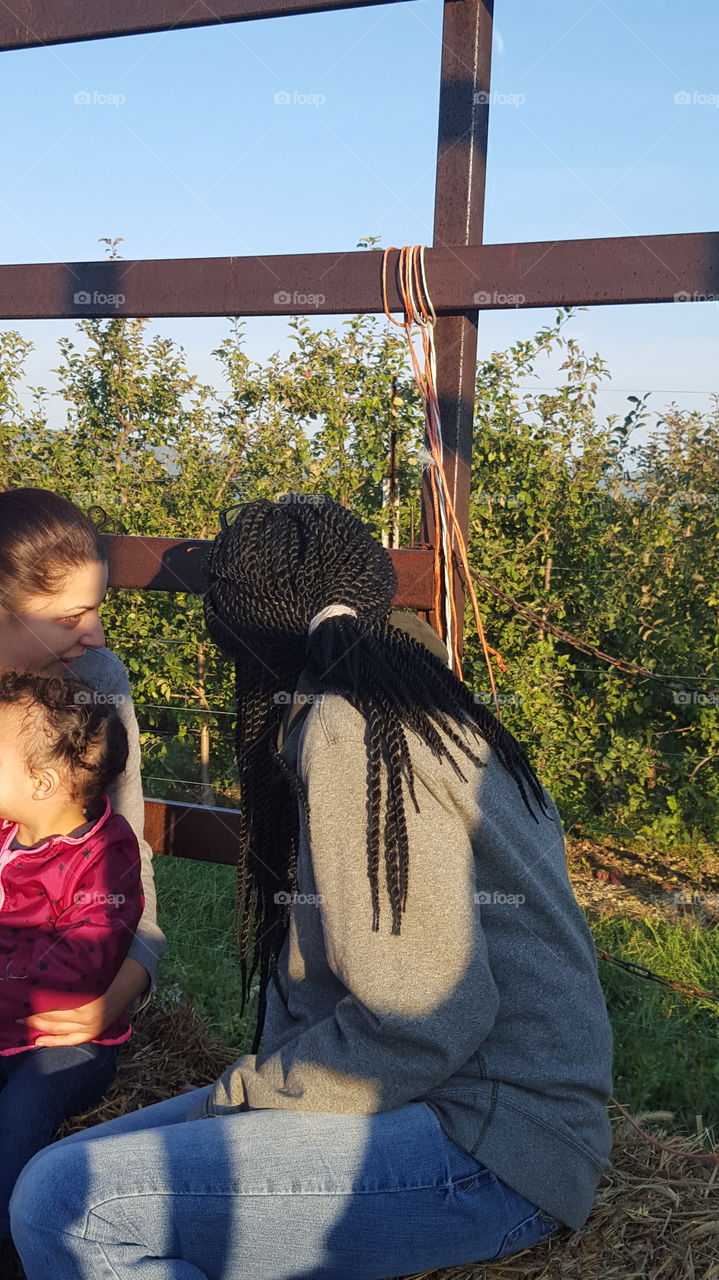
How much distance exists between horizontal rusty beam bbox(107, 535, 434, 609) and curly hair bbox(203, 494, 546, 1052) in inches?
12.6

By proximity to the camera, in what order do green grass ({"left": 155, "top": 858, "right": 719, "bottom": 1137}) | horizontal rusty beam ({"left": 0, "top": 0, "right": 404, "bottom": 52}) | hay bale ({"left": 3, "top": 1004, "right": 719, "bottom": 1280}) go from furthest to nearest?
1. green grass ({"left": 155, "top": 858, "right": 719, "bottom": 1137})
2. horizontal rusty beam ({"left": 0, "top": 0, "right": 404, "bottom": 52})
3. hay bale ({"left": 3, "top": 1004, "right": 719, "bottom": 1280})

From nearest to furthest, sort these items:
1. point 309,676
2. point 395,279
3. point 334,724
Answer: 1. point 334,724
2. point 309,676
3. point 395,279

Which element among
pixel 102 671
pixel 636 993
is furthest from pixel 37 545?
pixel 636 993

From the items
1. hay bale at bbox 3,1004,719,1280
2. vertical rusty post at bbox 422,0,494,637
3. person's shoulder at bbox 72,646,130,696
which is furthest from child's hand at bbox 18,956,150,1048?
vertical rusty post at bbox 422,0,494,637

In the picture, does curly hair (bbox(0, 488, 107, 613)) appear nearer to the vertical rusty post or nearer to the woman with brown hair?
the woman with brown hair

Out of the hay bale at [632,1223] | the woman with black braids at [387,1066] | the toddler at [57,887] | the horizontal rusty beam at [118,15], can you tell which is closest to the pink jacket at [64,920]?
the toddler at [57,887]

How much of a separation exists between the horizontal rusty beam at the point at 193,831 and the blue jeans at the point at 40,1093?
52cm

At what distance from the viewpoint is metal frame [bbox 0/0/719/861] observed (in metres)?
1.99

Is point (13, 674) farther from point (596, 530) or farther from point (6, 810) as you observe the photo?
point (596, 530)

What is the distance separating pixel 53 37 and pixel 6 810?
171 centimetres

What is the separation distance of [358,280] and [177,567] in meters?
0.70

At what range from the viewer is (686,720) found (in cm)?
470

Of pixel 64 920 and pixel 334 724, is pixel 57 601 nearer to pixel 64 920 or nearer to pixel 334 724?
pixel 64 920

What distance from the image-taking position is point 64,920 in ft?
6.72
